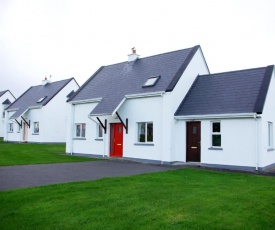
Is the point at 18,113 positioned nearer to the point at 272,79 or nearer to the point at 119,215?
the point at 272,79

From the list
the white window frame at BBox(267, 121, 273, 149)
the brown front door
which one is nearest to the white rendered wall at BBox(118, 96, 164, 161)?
the brown front door

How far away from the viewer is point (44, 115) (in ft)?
114

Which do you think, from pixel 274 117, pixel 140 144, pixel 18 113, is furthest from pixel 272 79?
pixel 18 113

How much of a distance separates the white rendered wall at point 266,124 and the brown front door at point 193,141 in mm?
3563

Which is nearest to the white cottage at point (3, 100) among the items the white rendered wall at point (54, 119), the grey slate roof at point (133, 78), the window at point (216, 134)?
the white rendered wall at point (54, 119)

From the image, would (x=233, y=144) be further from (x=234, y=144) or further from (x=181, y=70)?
(x=181, y=70)

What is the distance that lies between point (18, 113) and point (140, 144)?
23.4 meters

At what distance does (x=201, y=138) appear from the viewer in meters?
16.6

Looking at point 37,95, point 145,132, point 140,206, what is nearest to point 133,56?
point 145,132

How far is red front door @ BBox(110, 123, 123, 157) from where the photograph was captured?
66.9 ft

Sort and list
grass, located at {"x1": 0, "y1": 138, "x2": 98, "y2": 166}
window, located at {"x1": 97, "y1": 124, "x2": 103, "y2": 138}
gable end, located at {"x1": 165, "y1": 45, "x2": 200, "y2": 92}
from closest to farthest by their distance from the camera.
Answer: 1. grass, located at {"x1": 0, "y1": 138, "x2": 98, "y2": 166}
2. gable end, located at {"x1": 165, "y1": 45, "x2": 200, "y2": 92}
3. window, located at {"x1": 97, "y1": 124, "x2": 103, "y2": 138}

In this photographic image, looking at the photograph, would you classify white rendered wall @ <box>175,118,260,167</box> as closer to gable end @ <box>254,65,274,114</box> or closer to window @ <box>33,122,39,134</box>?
gable end @ <box>254,65,274,114</box>

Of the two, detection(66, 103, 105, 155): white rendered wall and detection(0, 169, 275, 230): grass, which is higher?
detection(66, 103, 105, 155): white rendered wall

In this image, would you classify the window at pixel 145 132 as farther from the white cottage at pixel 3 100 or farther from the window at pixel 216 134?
the white cottage at pixel 3 100
